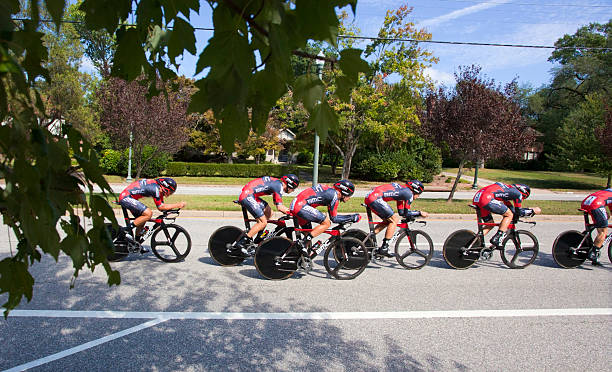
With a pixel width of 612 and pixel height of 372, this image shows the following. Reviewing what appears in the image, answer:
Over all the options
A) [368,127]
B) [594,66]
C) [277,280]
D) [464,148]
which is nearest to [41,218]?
[277,280]

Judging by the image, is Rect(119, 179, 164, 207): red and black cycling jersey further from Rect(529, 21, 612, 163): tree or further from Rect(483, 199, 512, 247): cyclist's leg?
Rect(529, 21, 612, 163): tree

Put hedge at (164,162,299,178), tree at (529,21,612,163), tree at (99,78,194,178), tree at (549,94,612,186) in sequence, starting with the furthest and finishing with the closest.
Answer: tree at (529,21,612,163) < hedge at (164,162,299,178) < tree at (549,94,612,186) < tree at (99,78,194,178)

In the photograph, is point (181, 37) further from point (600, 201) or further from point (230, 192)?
point (230, 192)

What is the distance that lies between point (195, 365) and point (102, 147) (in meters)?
29.0

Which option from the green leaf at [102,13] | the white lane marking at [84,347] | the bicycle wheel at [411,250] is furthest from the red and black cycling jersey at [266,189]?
the green leaf at [102,13]

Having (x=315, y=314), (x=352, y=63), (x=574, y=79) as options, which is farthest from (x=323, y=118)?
A: (x=574, y=79)

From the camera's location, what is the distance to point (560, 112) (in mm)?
45500

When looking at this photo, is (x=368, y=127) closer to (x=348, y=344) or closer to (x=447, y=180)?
(x=447, y=180)

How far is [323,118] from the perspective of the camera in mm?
1547

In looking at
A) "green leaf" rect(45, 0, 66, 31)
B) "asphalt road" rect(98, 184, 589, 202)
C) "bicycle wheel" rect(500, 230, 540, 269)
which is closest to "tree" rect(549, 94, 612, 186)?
"asphalt road" rect(98, 184, 589, 202)

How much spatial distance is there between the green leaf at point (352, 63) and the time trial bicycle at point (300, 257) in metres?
4.98

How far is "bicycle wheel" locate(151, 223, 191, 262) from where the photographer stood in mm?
7113

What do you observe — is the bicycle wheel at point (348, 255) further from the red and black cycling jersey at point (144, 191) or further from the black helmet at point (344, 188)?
the red and black cycling jersey at point (144, 191)

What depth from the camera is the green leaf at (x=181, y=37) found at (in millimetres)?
1443
